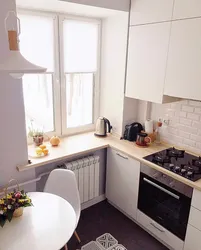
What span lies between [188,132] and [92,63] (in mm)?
1395

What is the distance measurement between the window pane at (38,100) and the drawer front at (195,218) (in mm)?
1734

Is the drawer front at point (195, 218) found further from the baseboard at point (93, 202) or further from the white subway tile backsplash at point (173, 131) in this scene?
the baseboard at point (93, 202)

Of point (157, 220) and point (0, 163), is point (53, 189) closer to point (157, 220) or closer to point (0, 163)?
point (0, 163)

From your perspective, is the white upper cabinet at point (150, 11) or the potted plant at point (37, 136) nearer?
the white upper cabinet at point (150, 11)

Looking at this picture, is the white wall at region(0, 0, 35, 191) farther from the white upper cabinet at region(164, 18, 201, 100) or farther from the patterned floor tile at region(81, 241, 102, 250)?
the white upper cabinet at region(164, 18, 201, 100)

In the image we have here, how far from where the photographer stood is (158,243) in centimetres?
233

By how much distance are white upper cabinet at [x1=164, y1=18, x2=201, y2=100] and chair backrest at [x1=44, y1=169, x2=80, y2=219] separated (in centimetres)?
125

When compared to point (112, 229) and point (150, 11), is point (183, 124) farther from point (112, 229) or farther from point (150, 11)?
point (112, 229)

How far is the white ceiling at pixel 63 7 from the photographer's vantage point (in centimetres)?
204

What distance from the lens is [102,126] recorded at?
2811mm

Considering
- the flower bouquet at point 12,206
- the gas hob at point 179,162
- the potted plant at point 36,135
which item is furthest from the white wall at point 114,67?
the flower bouquet at point 12,206

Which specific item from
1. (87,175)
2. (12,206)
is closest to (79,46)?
(87,175)

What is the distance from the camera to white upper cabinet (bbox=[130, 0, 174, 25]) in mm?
2053

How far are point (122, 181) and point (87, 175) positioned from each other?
409 mm
